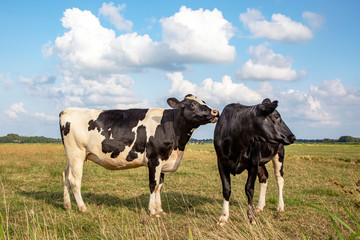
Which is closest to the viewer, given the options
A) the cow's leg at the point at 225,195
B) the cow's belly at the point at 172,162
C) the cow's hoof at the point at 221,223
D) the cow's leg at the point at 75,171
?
the cow's hoof at the point at 221,223

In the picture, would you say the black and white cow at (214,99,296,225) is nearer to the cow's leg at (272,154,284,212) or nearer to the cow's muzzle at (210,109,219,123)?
the cow's muzzle at (210,109,219,123)

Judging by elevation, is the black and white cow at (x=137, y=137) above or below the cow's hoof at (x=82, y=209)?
above

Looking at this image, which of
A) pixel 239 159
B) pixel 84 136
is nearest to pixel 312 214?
pixel 239 159

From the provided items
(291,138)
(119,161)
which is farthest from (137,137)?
(291,138)

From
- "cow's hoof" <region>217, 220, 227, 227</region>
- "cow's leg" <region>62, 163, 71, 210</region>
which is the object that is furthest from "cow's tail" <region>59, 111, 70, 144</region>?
"cow's hoof" <region>217, 220, 227, 227</region>

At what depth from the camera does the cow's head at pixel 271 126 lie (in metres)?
5.95

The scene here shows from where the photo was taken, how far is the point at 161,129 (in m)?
8.02

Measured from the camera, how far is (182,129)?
26.3ft

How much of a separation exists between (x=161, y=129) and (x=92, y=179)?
7456mm

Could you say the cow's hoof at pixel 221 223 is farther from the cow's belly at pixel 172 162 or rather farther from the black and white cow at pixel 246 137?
the cow's belly at pixel 172 162

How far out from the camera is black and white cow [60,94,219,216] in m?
7.83

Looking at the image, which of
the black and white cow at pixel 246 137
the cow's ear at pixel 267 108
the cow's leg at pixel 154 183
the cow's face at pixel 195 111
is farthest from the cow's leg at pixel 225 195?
the cow's leg at pixel 154 183

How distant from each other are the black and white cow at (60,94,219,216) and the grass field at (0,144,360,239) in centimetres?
85

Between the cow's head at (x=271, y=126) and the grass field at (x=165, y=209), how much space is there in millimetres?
1140
